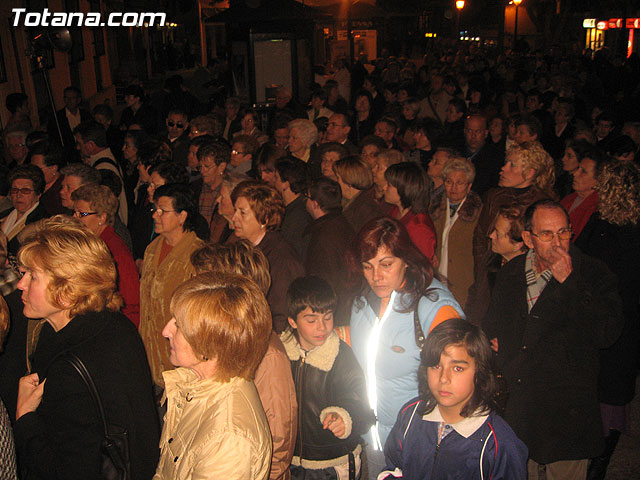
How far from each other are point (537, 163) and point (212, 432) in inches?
154

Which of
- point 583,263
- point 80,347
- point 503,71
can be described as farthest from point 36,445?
point 503,71

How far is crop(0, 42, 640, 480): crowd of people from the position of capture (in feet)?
7.50

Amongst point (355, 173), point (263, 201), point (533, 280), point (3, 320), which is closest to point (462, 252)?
point (355, 173)

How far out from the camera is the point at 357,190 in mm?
5277

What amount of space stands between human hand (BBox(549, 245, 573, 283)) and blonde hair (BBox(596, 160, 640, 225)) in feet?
3.39

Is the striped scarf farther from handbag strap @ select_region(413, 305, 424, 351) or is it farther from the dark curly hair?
the dark curly hair

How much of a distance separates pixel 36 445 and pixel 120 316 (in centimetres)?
62

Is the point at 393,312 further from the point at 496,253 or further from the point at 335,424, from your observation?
the point at 496,253

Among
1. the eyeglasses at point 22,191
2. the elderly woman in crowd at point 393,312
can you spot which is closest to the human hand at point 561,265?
the elderly woman in crowd at point 393,312

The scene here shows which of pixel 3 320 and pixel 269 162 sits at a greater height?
pixel 269 162

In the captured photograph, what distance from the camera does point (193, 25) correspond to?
45688 mm

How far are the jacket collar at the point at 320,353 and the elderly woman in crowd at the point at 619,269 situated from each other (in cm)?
192

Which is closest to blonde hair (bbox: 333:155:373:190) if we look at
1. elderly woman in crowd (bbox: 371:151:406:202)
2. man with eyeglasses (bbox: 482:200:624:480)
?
elderly woman in crowd (bbox: 371:151:406:202)

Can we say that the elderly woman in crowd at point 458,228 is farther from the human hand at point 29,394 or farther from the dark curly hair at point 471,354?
the human hand at point 29,394
